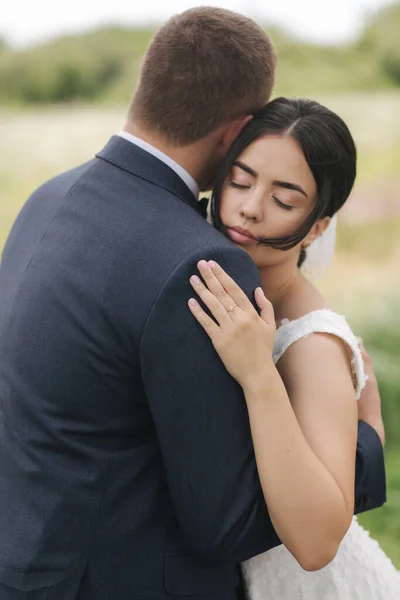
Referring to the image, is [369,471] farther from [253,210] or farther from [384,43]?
[384,43]

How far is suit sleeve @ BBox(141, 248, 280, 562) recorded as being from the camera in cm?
155

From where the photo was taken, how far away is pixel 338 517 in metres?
1.64

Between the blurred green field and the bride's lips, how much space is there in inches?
92.5

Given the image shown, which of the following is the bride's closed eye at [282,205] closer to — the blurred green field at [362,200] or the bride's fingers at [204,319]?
the bride's fingers at [204,319]

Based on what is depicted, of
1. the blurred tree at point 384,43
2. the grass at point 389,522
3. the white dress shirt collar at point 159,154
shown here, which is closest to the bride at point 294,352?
the white dress shirt collar at point 159,154

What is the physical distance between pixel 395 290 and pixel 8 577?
542cm

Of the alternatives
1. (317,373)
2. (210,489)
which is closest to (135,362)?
(210,489)

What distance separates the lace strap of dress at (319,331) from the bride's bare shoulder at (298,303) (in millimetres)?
50

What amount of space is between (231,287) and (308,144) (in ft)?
1.64

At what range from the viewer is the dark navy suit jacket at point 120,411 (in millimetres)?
1579

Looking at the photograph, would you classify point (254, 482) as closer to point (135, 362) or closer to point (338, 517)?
point (338, 517)

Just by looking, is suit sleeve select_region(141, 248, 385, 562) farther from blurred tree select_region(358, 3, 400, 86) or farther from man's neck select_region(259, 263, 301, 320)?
blurred tree select_region(358, 3, 400, 86)

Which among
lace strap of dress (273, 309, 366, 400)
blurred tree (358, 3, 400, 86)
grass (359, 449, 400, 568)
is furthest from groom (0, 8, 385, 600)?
blurred tree (358, 3, 400, 86)

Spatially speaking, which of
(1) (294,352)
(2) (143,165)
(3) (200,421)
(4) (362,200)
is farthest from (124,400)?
(4) (362,200)
